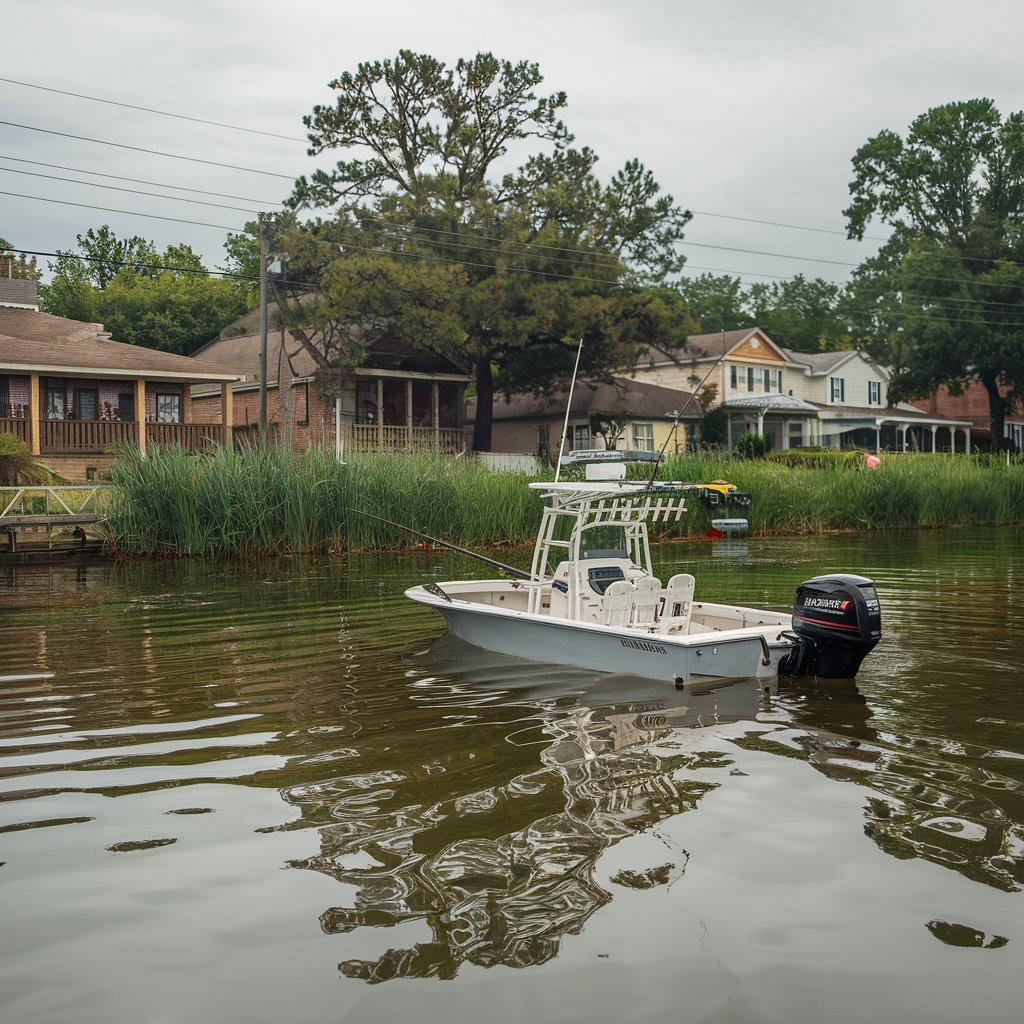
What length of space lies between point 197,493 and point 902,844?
2055 centimetres

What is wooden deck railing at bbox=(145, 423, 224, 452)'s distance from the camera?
39.2 m

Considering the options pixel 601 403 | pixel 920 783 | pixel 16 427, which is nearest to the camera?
pixel 920 783

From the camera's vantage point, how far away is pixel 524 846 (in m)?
5.95

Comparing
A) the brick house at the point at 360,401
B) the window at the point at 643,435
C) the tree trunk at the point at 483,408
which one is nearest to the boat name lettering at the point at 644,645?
the brick house at the point at 360,401

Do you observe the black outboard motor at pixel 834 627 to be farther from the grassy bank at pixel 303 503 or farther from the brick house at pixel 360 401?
the brick house at pixel 360 401

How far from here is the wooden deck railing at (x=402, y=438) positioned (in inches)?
1764

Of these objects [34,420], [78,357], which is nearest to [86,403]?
[78,357]

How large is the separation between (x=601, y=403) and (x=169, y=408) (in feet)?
67.1

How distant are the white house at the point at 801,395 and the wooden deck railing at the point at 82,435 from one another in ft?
95.1

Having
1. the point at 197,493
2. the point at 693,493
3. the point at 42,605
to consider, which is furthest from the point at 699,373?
the point at 42,605

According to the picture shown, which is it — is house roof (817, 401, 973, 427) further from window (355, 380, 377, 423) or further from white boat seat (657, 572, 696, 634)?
white boat seat (657, 572, 696, 634)

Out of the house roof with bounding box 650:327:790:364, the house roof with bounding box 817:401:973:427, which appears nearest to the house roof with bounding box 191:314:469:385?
the house roof with bounding box 650:327:790:364

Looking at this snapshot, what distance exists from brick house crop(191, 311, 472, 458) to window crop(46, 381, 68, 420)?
5852 millimetres

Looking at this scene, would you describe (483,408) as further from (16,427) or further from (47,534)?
(47,534)
